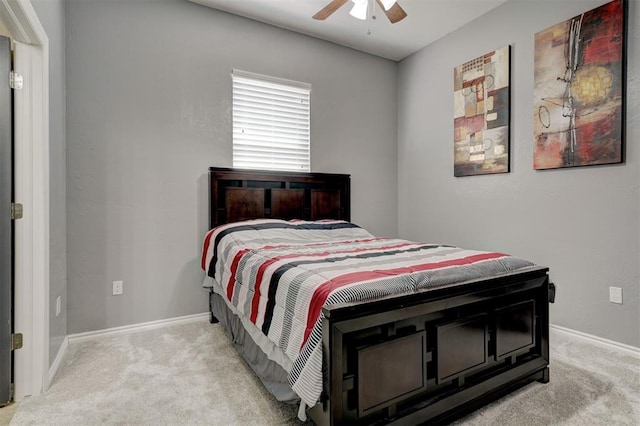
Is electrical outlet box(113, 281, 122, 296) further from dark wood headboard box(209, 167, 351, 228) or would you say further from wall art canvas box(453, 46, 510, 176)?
wall art canvas box(453, 46, 510, 176)

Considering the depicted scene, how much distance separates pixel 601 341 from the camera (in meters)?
2.55

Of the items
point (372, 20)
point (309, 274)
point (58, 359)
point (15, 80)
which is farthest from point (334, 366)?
point (372, 20)

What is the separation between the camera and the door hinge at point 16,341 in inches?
72.6

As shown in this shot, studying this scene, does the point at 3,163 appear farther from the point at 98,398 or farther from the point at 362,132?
the point at 362,132

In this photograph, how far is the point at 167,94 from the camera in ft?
9.93

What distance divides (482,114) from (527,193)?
89 centimetres

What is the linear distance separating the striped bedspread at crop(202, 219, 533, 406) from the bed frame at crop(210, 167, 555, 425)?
0.20 feet

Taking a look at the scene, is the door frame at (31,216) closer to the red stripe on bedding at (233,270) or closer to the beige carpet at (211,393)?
the beige carpet at (211,393)

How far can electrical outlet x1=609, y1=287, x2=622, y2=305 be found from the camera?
2.47 meters

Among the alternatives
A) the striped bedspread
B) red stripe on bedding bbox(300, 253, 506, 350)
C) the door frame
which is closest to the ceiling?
the door frame

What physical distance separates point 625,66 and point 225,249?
3139 millimetres

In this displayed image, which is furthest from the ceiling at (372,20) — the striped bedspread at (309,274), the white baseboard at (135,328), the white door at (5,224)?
the white baseboard at (135,328)

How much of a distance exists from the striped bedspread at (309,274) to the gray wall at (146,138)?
58 cm

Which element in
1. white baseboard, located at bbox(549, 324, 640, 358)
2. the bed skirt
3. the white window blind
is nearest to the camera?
the bed skirt
